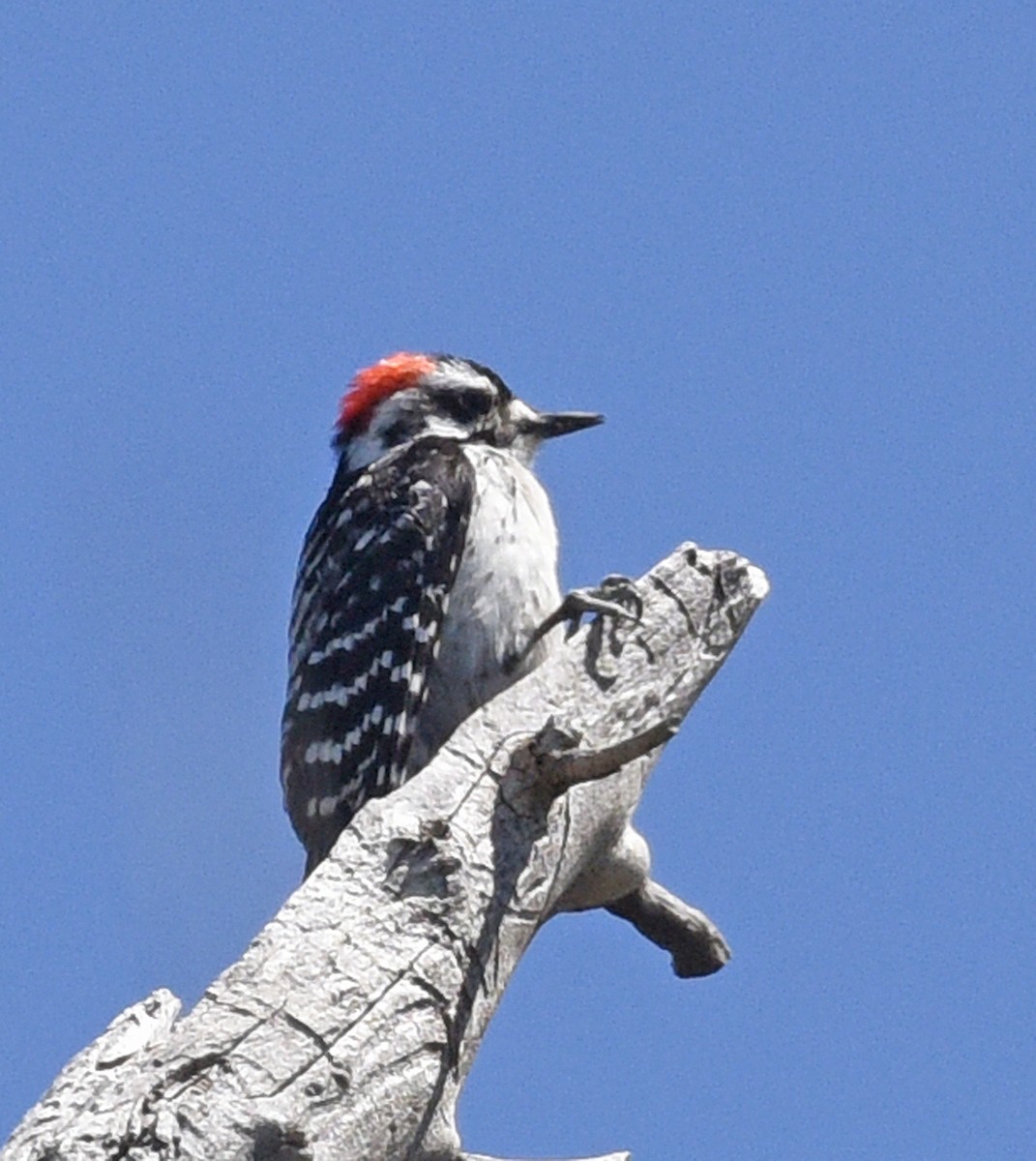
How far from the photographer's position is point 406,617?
5.86 metres

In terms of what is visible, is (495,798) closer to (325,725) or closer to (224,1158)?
(224,1158)

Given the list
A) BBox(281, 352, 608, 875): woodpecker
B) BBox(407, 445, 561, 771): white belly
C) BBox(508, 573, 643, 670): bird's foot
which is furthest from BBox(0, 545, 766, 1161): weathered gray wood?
BBox(407, 445, 561, 771): white belly

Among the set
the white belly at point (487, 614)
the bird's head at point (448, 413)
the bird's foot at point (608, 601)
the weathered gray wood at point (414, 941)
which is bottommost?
the weathered gray wood at point (414, 941)

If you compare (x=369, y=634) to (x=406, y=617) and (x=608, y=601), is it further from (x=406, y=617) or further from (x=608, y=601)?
(x=608, y=601)

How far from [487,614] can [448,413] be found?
38.7 inches

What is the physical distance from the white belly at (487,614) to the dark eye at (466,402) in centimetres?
60

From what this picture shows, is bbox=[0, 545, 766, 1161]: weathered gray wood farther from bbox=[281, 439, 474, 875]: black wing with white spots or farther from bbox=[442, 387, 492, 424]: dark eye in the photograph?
bbox=[442, 387, 492, 424]: dark eye

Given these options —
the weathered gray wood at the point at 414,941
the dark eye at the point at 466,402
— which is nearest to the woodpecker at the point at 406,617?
the dark eye at the point at 466,402

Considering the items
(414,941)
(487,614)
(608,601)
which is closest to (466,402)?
(487,614)

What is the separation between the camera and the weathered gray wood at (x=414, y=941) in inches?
139

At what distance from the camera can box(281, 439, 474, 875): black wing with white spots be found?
5723mm

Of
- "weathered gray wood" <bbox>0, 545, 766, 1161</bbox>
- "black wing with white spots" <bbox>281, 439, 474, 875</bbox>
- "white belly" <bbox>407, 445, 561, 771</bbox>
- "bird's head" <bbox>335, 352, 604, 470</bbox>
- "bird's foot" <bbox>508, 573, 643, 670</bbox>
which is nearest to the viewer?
"weathered gray wood" <bbox>0, 545, 766, 1161</bbox>

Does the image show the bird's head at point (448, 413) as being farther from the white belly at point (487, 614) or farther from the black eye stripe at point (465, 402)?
the white belly at point (487, 614)

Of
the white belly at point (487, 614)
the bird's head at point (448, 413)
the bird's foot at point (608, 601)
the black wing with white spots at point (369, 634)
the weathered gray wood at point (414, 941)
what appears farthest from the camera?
the bird's head at point (448, 413)
